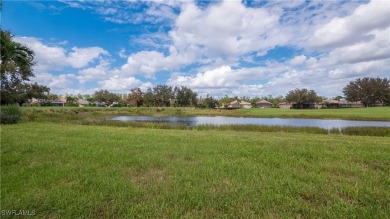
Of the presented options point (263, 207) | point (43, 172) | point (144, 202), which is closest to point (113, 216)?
point (144, 202)

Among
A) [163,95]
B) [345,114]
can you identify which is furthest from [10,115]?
[163,95]

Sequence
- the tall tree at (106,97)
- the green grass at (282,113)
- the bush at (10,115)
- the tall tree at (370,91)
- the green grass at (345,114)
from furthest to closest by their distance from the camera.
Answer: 1. the tall tree at (106,97)
2. the tall tree at (370,91)
3. the green grass at (282,113)
4. the green grass at (345,114)
5. the bush at (10,115)

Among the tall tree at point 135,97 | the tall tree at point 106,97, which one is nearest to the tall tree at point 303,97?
the tall tree at point 135,97

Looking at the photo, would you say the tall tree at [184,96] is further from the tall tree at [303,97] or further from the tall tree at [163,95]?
the tall tree at [303,97]

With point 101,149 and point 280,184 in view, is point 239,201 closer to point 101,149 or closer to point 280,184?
point 280,184

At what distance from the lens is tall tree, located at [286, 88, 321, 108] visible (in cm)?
10269

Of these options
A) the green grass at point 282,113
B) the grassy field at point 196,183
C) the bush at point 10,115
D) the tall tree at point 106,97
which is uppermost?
the tall tree at point 106,97

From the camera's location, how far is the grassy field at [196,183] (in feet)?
12.2

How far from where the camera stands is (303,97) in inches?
4077

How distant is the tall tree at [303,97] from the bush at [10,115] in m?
104

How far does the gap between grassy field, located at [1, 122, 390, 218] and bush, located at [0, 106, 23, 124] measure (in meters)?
13.7

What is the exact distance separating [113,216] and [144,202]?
21.4 inches

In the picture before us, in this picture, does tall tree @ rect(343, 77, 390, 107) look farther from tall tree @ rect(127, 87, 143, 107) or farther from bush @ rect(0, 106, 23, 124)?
bush @ rect(0, 106, 23, 124)

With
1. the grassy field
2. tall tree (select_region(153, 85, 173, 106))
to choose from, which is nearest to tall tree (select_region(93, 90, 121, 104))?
tall tree (select_region(153, 85, 173, 106))
